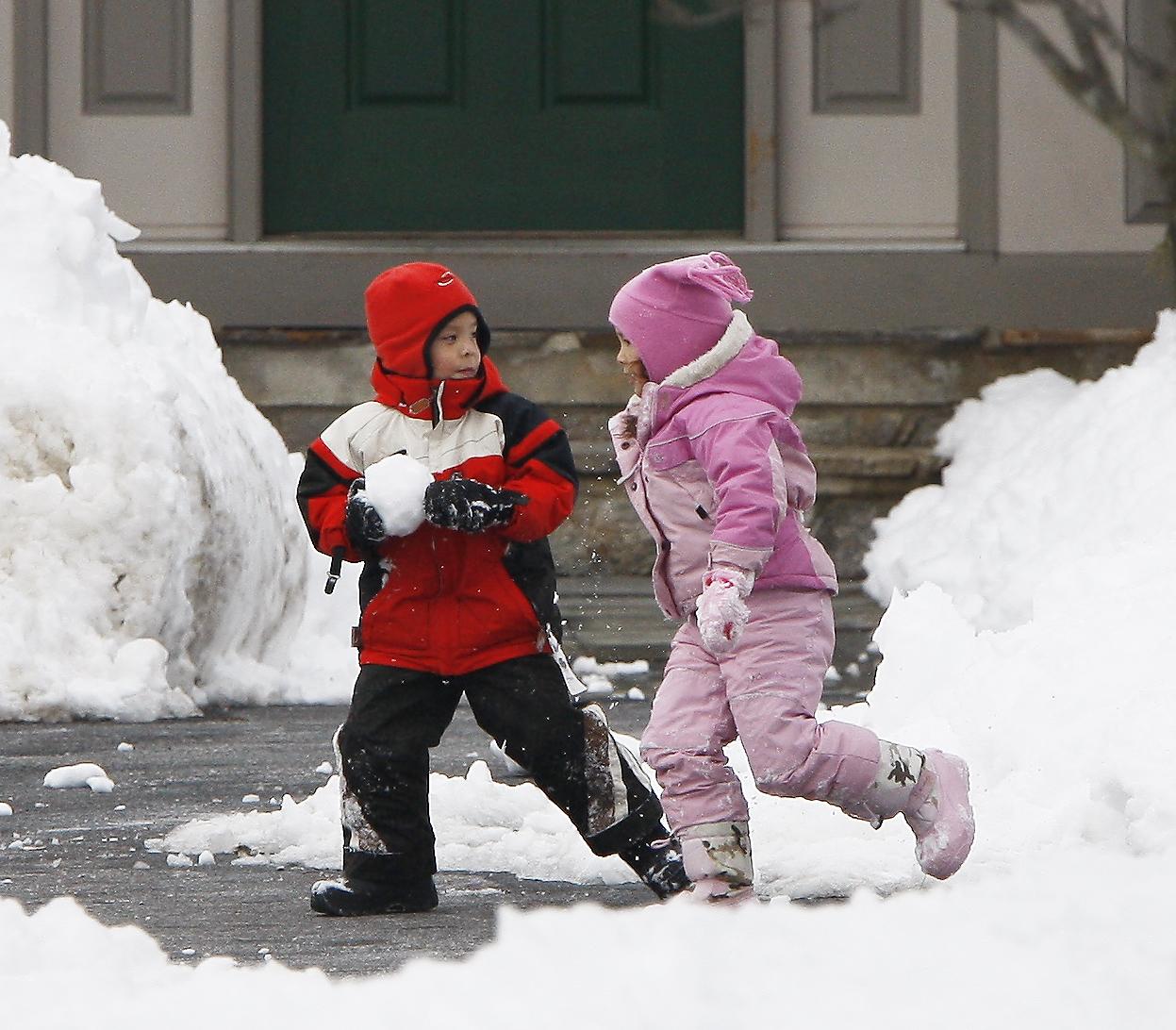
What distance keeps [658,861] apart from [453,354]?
3.49 feet

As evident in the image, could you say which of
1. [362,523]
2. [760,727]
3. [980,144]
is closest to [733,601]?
[760,727]

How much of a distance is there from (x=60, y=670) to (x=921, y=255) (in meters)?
4.26

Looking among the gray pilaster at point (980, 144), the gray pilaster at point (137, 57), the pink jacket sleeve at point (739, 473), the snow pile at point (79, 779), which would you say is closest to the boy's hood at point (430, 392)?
the pink jacket sleeve at point (739, 473)

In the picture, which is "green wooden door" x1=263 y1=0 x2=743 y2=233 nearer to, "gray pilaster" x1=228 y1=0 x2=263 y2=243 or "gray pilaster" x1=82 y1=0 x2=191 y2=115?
"gray pilaster" x1=228 y1=0 x2=263 y2=243

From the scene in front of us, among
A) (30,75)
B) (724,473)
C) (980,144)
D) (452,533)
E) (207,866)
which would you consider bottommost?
(207,866)

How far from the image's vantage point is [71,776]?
17.3 feet

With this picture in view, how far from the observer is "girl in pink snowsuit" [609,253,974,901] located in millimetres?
3889

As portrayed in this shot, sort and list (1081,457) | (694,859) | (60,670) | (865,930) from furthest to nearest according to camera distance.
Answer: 1. (1081,457)
2. (60,670)
3. (694,859)
4. (865,930)

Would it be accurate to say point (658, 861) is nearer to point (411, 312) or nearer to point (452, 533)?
Answer: point (452, 533)

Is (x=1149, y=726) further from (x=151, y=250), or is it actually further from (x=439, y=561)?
(x=151, y=250)

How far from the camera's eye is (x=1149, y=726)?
13.1 feet

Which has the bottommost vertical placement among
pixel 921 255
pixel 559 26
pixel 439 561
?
pixel 439 561

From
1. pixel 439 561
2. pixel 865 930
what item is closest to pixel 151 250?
pixel 439 561

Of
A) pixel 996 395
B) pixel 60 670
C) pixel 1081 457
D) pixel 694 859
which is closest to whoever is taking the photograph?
pixel 694 859
